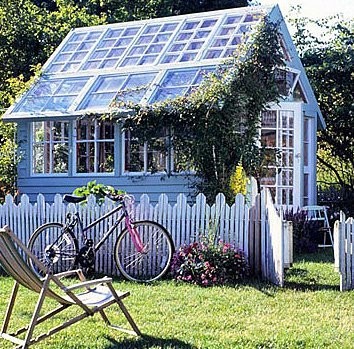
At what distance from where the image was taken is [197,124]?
1194 centimetres

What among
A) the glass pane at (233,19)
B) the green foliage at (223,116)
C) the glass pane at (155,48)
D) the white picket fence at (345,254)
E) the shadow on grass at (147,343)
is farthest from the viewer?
the glass pane at (155,48)

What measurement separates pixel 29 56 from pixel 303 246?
36.3ft

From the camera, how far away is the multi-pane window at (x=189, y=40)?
13555 mm

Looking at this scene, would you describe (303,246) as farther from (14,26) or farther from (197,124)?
(14,26)

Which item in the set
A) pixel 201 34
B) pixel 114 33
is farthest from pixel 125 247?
pixel 114 33

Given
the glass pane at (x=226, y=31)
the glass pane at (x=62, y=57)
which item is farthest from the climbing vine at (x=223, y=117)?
the glass pane at (x=62, y=57)

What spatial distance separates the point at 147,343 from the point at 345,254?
11.3ft

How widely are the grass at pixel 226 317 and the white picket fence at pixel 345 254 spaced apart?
10.1 inches

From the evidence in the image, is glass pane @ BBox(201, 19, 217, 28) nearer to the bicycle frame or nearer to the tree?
the tree

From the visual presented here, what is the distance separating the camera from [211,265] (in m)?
8.73

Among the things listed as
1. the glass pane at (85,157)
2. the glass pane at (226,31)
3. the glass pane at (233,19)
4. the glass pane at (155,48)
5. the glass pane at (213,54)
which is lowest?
the glass pane at (85,157)

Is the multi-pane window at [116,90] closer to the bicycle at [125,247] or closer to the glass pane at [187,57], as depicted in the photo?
the glass pane at [187,57]

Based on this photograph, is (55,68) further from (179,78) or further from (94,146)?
(179,78)

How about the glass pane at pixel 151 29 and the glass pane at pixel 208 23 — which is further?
the glass pane at pixel 151 29
